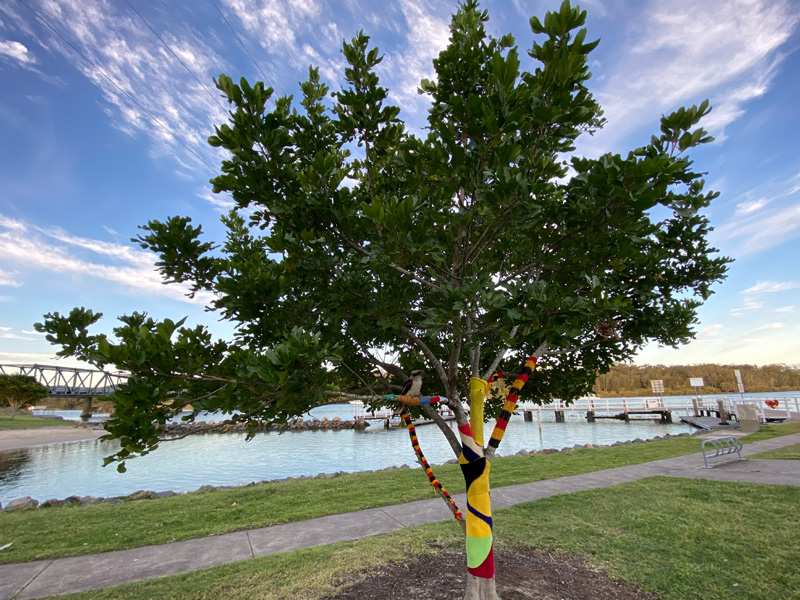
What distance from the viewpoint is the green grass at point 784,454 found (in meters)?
10.2

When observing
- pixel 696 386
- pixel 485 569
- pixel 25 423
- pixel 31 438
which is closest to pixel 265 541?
pixel 485 569

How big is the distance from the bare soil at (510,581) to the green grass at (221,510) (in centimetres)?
327

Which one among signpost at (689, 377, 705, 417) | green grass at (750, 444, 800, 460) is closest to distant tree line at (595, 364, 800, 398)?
signpost at (689, 377, 705, 417)

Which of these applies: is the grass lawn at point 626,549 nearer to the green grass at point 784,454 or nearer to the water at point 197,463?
the green grass at point 784,454

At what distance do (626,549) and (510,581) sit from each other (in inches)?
71.0

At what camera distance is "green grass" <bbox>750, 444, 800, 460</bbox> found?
10.2m

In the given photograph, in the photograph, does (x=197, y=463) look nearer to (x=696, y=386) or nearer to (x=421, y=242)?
(x=421, y=242)

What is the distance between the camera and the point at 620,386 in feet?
288

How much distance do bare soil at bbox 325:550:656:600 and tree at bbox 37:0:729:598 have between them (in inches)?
34.5

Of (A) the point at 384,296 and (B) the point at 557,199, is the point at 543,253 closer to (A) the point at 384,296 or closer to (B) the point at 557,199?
(B) the point at 557,199

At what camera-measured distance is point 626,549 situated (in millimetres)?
4930

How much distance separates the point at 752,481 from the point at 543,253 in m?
8.34

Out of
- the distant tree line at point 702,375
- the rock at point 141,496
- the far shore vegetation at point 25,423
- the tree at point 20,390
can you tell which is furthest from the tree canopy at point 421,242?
the distant tree line at point 702,375

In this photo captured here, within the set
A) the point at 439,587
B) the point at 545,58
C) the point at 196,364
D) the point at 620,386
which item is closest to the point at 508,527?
the point at 439,587
